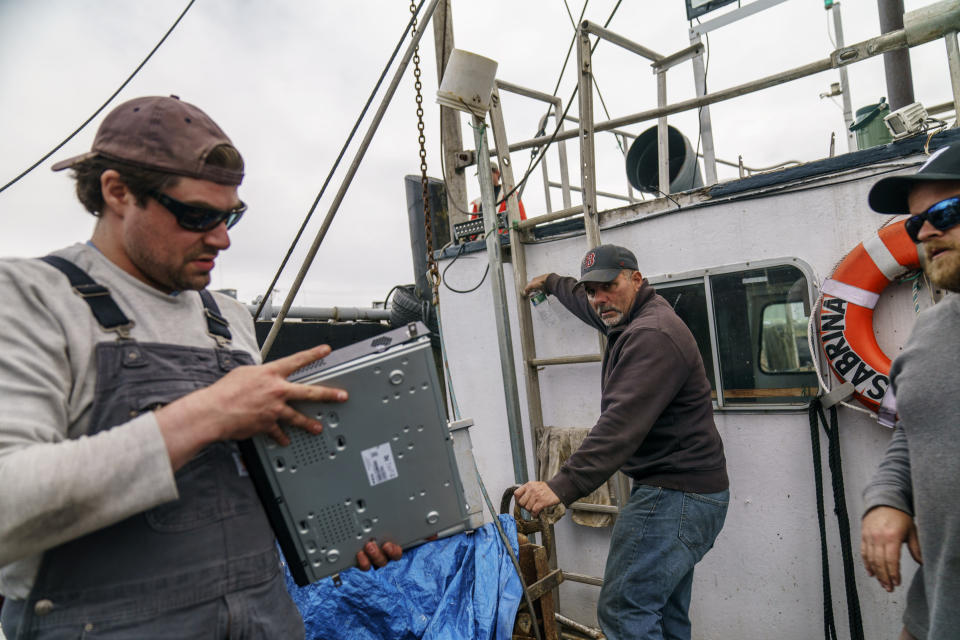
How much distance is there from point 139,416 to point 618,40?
3736mm

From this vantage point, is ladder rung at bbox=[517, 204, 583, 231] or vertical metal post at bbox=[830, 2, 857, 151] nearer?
ladder rung at bbox=[517, 204, 583, 231]

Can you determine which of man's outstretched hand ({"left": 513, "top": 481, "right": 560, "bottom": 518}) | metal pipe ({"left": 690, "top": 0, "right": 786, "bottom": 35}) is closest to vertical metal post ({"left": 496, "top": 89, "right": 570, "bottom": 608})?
man's outstretched hand ({"left": 513, "top": 481, "right": 560, "bottom": 518})

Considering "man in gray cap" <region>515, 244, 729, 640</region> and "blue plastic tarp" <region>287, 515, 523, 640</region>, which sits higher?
"man in gray cap" <region>515, 244, 729, 640</region>

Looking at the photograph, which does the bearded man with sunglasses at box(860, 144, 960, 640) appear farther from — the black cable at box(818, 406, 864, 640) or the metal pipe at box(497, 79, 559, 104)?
the metal pipe at box(497, 79, 559, 104)

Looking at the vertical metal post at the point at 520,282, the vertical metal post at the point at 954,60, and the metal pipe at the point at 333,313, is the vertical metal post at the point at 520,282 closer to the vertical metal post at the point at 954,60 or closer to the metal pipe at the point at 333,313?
the vertical metal post at the point at 954,60

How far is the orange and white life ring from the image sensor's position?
2678mm

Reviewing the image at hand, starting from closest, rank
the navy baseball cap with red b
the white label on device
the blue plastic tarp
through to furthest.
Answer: the white label on device < the blue plastic tarp < the navy baseball cap with red b

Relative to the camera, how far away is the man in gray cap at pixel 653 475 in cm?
243

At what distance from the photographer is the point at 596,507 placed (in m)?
3.61

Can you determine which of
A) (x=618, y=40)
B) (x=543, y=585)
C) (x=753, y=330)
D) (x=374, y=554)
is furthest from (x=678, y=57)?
(x=374, y=554)

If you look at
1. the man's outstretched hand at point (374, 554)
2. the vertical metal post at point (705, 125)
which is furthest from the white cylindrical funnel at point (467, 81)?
the man's outstretched hand at point (374, 554)

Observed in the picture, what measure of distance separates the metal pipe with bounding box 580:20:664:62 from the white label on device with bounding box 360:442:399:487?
314 cm

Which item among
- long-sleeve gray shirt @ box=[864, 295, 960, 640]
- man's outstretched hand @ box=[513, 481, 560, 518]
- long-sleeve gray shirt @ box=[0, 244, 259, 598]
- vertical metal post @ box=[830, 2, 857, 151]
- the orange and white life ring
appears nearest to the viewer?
long-sleeve gray shirt @ box=[0, 244, 259, 598]

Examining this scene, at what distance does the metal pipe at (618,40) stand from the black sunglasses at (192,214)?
9.84ft
